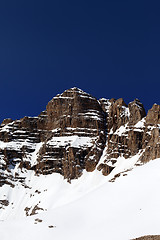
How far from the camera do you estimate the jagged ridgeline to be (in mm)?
137750

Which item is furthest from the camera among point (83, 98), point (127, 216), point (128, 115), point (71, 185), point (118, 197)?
point (83, 98)

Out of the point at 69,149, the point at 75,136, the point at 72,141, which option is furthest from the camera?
the point at 75,136

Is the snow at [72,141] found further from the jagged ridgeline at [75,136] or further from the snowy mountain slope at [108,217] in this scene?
the snowy mountain slope at [108,217]

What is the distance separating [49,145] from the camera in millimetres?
158125

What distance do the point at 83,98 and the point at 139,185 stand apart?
5433 inches

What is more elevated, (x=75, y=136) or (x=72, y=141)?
(x=75, y=136)

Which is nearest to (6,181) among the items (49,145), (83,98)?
(49,145)

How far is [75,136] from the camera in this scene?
160125 mm

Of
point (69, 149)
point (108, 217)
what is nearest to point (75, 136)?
point (69, 149)

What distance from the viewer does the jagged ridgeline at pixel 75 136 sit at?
137750mm

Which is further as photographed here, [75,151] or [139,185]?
[75,151]

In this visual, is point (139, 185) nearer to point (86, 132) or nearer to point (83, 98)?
point (86, 132)

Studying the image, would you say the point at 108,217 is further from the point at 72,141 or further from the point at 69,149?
the point at 72,141

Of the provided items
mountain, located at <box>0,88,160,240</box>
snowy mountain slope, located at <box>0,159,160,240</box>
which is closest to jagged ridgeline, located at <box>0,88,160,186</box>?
mountain, located at <box>0,88,160,240</box>
